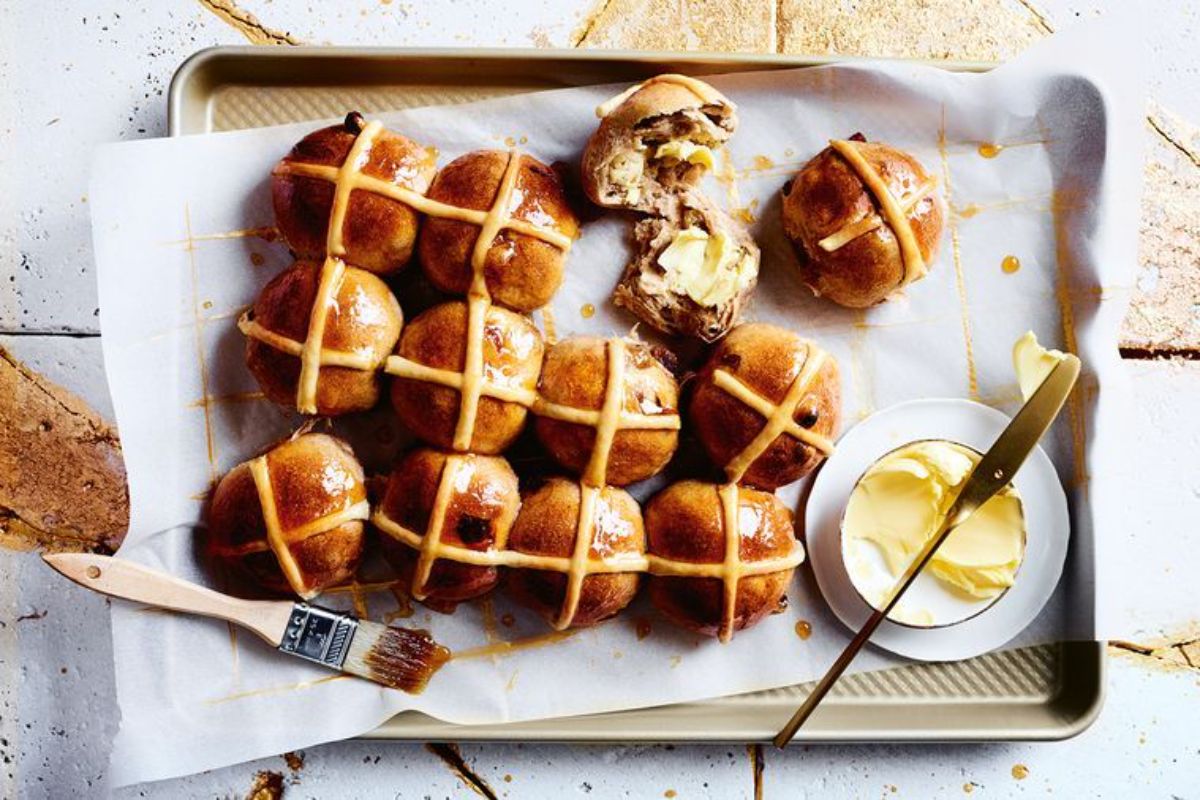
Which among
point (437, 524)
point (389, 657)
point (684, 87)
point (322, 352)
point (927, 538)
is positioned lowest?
point (389, 657)

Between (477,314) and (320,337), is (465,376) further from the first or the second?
(320,337)

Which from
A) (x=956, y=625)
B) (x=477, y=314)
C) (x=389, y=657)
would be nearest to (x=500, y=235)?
(x=477, y=314)

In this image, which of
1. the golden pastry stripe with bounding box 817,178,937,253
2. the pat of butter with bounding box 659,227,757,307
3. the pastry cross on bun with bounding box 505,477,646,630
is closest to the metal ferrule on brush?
the pastry cross on bun with bounding box 505,477,646,630

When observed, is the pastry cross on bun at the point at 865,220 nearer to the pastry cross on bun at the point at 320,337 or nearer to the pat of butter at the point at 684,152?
the pat of butter at the point at 684,152

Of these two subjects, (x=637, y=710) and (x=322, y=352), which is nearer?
(x=322, y=352)

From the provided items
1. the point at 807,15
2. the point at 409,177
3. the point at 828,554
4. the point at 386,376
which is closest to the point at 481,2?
the point at 409,177

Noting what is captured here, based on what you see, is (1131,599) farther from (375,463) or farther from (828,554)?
(375,463)
